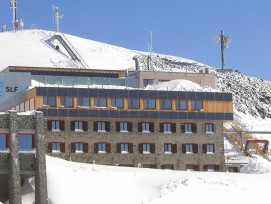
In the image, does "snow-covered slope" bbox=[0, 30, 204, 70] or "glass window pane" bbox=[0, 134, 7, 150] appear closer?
"glass window pane" bbox=[0, 134, 7, 150]

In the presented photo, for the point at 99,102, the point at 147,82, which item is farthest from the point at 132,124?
the point at 147,82

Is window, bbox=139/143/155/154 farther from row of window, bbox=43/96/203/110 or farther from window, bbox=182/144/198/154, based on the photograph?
row of window, bbox=43/96/203/110

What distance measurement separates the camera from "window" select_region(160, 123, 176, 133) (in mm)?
88500

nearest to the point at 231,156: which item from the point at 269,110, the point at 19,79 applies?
the point at 19,79

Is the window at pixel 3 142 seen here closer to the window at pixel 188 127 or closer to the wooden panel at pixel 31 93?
the wooden panel at pixel 31 93

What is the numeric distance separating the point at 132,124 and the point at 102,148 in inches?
184

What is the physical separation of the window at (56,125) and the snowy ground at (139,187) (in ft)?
64.0

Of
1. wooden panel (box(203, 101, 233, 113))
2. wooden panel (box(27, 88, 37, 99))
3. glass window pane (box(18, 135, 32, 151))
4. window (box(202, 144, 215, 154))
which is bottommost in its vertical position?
window (box(202, 144, 215, 154))

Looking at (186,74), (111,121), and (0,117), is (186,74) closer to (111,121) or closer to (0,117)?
(111,121)

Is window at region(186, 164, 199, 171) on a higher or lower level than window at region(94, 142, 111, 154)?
lower

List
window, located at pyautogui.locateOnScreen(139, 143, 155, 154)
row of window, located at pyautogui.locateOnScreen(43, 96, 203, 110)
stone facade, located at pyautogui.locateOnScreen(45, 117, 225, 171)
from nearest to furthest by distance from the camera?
stone facade, located at pyautogui.locateOnScreen(45, 117, 225, 171), row of window, located at pyautogui.locateOnScreen(43, 96, 203, 110), window, located at pyautogui.locateOnScreen(139, 143, 155, 154)

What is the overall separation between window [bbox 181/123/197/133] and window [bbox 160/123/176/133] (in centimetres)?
114

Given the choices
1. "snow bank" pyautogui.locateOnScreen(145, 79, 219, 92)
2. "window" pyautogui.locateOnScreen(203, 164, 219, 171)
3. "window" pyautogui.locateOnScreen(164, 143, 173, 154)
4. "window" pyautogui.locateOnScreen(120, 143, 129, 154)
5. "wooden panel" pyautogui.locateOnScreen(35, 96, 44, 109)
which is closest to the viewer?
"wooden panel" pyautogui.locateOnScreen(35, 96, 44, 109)

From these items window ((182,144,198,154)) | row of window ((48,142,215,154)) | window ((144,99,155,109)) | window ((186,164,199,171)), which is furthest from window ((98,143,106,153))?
window ((186,164,199,171))
